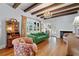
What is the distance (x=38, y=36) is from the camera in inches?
122

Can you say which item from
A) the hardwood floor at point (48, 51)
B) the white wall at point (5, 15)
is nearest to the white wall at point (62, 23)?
the hardwood floor at point (48, 51)

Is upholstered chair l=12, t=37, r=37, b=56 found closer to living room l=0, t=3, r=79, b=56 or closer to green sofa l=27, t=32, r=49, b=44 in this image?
living room l=0, t=3, r=79, b=56

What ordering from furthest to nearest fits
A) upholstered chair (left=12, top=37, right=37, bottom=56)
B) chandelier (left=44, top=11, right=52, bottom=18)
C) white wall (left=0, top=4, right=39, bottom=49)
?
chandelier (left=44, top=11, right=52, bottom=18), white wall (left=0, top=4, right=39, bottom=49), upholstered chair (left=12, top=37, right=37, bottom=56)

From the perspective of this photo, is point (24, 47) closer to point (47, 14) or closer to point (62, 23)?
point (47, 14)

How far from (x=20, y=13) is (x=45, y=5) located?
736 mm

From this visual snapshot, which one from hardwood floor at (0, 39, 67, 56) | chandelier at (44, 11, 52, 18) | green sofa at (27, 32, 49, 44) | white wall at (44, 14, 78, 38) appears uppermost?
chandelier at (44, 11, 52, 18)

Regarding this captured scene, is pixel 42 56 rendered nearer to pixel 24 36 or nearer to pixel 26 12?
pixel 24 36

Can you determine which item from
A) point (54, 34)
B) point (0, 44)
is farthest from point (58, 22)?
point (0, 44)

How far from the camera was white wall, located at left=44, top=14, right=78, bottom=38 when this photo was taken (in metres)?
2.95

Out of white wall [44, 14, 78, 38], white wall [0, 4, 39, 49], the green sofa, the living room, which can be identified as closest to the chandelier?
the living room

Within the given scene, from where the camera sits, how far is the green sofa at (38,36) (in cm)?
296

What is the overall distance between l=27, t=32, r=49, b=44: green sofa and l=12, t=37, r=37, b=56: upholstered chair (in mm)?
142

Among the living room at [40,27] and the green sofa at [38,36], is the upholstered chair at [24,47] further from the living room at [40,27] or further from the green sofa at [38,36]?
the green sofa at [38,36]

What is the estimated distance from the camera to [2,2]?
2781mm
